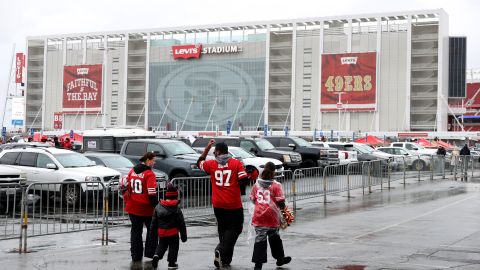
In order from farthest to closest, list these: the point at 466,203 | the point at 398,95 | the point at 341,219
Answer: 1. the point at 398,95
2. the point at 466,203
3. the point at 341,219

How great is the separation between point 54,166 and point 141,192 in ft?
32.3

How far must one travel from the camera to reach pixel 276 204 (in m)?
9.65

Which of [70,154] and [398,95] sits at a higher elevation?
[398,95]

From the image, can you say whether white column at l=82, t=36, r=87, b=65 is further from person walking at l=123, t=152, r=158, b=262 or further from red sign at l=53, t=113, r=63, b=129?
person walking at l=123, t=152, r=158, b=262

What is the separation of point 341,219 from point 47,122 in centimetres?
12496

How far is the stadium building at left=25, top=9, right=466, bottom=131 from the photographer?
106500 mm

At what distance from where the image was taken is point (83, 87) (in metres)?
128

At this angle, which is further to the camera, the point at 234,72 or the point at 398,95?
the point at 234,72

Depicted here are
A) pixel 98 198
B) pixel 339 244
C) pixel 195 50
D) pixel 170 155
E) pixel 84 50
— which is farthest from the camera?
pixel 84 50

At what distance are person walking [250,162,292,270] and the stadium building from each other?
3843 inches

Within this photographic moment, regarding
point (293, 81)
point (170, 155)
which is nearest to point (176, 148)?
point (170, 155)

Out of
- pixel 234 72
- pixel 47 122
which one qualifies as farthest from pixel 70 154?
pixel 47 122

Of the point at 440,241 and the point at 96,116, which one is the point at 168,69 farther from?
the point at 440,241

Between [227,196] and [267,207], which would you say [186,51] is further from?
[267,207]
